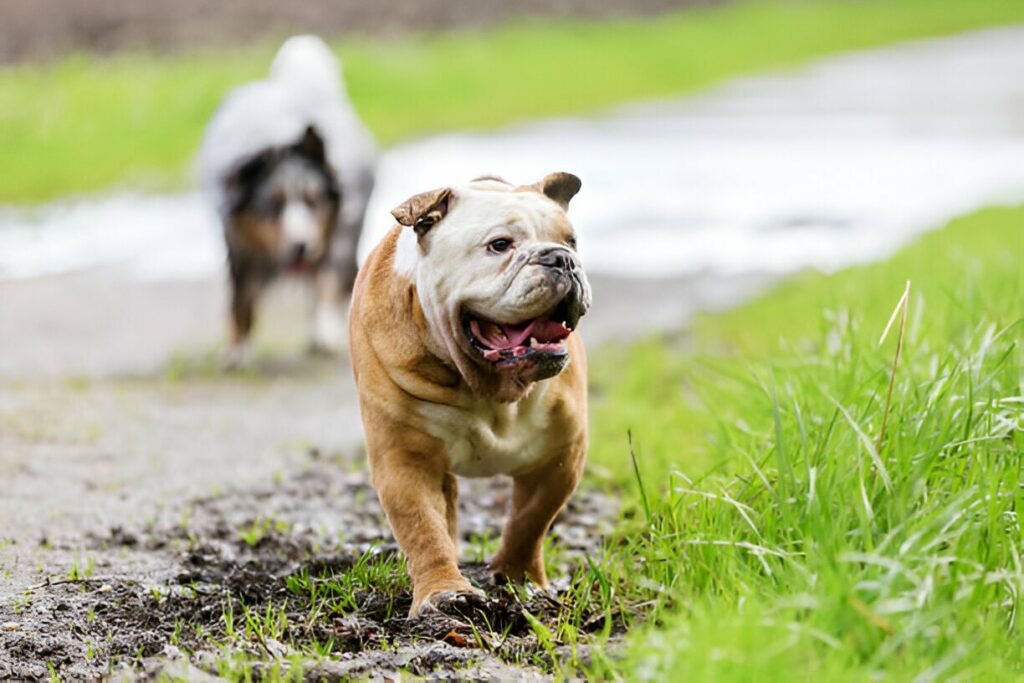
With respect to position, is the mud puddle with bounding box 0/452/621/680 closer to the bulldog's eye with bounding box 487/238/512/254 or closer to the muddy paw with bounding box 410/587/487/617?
the muddy paw with bounding box 410/587/487/617

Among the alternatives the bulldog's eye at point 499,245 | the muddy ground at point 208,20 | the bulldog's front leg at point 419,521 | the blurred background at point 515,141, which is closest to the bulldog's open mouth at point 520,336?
the bulldog's eye at point 499,245

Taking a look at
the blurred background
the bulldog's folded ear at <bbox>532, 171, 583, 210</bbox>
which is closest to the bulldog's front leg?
the bulldog's folded ear at <bbox>532, 171, 583, 210</bbox>

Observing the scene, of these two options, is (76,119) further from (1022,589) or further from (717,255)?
(1022,589)

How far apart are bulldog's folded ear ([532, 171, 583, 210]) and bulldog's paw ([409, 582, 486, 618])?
0.98 meters

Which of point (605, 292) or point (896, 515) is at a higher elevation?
point (896, 515)

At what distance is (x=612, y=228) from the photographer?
38.8 ft

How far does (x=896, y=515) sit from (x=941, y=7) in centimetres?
2938

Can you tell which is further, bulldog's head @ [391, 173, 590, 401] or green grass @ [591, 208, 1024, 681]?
bulldog's head @ [391, 173, 590, 401]

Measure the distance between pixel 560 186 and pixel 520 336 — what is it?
1.63 ft

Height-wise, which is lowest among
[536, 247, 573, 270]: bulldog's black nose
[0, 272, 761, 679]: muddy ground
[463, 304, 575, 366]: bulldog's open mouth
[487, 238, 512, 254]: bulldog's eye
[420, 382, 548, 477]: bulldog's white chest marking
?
[0, 272, 761, 679]: muddy ground

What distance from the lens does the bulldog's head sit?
369 centimetres

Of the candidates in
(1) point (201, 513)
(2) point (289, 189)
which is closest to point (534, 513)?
(1) point (201, 513)

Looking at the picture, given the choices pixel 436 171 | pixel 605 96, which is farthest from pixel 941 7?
pixel 436 171

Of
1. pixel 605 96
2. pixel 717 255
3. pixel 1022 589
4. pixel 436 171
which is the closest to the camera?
pixel 1022 589
